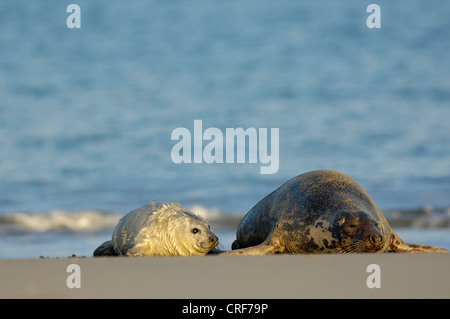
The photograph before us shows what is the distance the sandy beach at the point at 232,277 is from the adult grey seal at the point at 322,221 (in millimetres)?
182

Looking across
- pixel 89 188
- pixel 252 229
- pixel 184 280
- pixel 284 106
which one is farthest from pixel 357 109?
pixel 184 280

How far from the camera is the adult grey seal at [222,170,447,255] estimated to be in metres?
5.33

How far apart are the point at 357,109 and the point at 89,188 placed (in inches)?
291

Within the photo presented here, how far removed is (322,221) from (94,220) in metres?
6.61

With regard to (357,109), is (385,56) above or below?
above

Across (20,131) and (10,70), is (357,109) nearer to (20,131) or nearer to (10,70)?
(20,131)

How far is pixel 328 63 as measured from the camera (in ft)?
68.4

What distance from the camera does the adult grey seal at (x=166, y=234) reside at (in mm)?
5734

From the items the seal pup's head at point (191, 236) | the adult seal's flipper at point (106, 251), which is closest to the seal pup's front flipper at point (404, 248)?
the seal pup's head at point (191, 236)

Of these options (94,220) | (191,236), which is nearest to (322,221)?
(191,236)

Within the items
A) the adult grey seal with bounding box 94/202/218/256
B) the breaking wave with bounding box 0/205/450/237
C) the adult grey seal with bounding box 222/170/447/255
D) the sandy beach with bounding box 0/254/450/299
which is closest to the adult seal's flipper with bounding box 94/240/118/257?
the adult grey seal with bounding box 94/202/218/256
